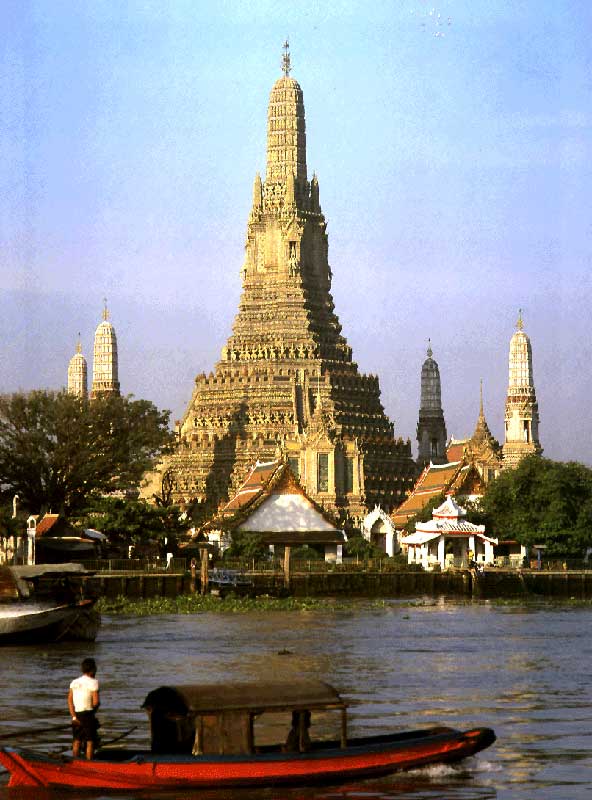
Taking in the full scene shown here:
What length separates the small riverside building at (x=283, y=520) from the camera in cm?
10419

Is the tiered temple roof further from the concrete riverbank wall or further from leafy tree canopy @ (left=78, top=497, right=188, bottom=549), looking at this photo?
leafy tree canopy @ (left=78, top=497, right=188, bottom=549)

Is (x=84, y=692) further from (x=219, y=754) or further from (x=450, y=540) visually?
(x=450, y=540)

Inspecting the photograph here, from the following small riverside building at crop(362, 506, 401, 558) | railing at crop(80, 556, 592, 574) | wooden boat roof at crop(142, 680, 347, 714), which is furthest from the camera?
small riverside building at crop(362, 506, 401, 558)

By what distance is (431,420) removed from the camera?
14950 centimetres

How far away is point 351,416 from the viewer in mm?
130375

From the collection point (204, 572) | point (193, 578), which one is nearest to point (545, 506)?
point (193, 578)

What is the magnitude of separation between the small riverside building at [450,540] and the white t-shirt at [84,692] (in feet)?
218

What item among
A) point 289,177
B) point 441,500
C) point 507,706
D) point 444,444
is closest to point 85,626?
point 507,706

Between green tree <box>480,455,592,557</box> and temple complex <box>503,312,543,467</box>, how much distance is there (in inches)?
1471

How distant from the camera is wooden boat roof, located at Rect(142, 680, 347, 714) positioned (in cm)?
2669

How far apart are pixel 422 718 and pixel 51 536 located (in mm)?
46462

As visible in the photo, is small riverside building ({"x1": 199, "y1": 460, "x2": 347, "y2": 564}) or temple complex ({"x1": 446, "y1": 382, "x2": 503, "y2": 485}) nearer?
small riverside building ({"x1": 199, "y1": 460, "x2": 347, "y2": 564})

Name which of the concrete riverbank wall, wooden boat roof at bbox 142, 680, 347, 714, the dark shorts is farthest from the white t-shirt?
the concrete riverbank wall

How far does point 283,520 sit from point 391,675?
6044 cm
